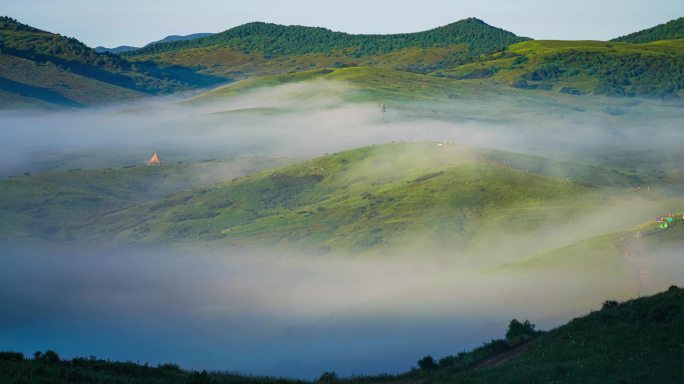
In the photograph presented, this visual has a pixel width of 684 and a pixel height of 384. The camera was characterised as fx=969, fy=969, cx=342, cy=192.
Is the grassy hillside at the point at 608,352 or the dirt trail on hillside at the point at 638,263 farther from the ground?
the grassy hillside at the point at 608,352

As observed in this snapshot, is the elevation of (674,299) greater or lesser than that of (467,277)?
greater

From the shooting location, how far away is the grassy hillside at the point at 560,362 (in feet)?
140

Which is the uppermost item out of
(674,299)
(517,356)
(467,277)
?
(674,299)

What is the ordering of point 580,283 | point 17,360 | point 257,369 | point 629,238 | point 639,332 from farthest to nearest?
1. point 257,369
2. point 629,238
3. point 580,283
4. point 639,332
5. point 17,360

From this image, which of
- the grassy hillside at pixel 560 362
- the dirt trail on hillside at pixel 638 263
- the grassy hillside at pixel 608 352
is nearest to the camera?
the grassy hillside at pixel 560 362

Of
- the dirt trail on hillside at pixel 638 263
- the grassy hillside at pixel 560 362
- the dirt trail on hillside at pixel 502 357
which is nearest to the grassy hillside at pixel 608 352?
the grassy hillside at pixel 560 362

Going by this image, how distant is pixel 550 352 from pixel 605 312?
277 inches

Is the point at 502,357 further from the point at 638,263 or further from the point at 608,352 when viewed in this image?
the point at 638,263

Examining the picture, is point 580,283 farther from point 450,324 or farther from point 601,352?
point 601,352

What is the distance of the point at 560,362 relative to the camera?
46781 mm

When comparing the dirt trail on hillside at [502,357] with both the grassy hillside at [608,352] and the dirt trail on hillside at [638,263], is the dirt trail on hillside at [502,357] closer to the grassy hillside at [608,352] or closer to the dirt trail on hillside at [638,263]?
the grassy hillside at [608,352]

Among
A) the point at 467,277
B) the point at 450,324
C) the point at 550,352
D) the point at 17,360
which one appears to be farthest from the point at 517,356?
the point at 467,277

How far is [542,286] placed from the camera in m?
142

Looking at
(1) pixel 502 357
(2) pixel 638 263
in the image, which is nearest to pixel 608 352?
(1) pixel 502 357
